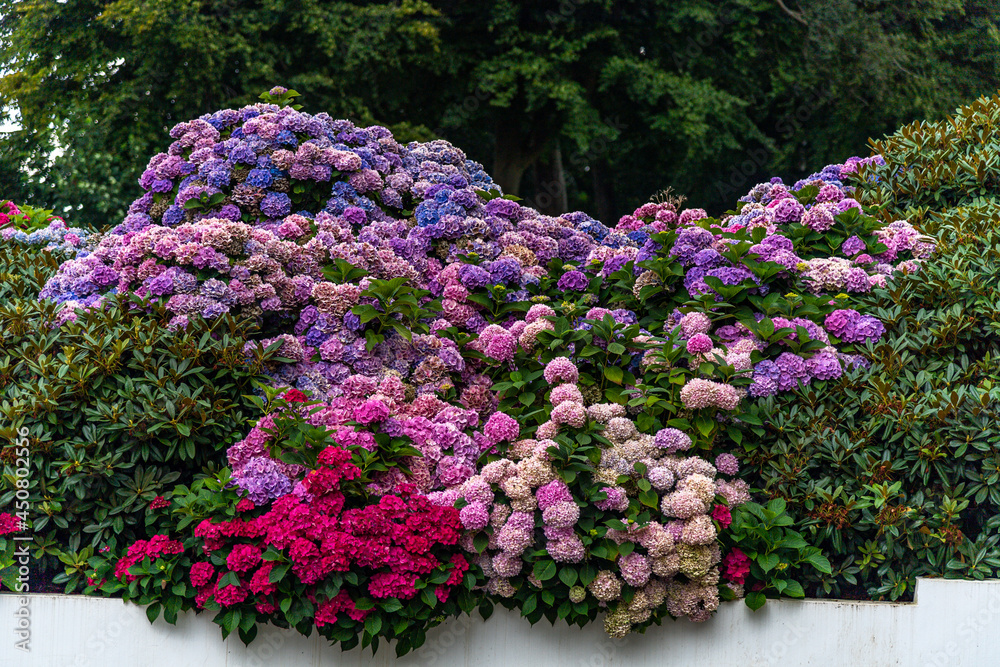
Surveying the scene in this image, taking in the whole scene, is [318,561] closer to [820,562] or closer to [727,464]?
[727,464]

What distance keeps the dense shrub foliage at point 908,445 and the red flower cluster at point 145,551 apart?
2572 mm

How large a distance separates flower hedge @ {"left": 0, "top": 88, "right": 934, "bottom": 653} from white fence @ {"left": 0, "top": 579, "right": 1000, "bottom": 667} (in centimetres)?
12

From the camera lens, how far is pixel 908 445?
3531mm

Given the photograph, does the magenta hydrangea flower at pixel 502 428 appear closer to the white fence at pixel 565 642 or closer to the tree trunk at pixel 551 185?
the white fence at pixel 565 642

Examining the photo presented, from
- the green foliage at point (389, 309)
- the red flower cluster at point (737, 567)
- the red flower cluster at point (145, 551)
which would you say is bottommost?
the red flower cluster at point (145, 551)

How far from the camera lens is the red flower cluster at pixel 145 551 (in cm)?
331

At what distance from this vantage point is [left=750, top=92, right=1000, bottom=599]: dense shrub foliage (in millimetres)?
3416

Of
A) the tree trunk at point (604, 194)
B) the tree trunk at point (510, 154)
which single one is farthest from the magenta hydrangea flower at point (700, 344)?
the tree trunk at point (604, 194)

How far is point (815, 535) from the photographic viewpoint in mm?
3547

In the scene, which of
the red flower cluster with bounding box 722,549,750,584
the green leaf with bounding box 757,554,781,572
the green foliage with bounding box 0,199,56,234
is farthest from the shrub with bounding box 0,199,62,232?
the green leaf with bounding box 757,554,781,572

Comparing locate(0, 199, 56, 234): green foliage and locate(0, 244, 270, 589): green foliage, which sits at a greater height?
locate(0, 199, 56, 234): green foliage

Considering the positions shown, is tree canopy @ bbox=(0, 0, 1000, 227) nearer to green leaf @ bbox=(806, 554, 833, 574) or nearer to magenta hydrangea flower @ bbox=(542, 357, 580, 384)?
magenta hydrangea flower @ bbox=(542, 357, 580, 384)

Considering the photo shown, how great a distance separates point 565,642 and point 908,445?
5.67ft

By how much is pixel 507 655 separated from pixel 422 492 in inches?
30.3
